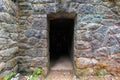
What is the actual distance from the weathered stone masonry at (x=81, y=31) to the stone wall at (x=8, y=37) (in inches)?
1.8

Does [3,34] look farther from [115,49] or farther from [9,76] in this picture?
[115,49]

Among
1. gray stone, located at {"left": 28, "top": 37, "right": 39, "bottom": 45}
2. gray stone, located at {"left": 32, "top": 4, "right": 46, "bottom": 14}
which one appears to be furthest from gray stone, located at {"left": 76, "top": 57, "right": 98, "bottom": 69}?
gray stone, located at {"left": 32, "top": 4, "right": 46, "bottom": 14}

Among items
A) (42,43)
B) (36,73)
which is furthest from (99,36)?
(36,73)

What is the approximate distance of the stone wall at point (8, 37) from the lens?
8.18ft

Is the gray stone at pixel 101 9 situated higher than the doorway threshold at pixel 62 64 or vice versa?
the gray stone at pixel 101 9

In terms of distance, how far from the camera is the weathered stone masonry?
9.98 feet

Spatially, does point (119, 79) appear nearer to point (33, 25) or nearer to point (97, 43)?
point (97, 43)

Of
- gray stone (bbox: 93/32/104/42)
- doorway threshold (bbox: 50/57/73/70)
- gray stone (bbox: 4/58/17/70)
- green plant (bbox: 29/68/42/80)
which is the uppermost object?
gray stone (bbox: 93/32/104/42)

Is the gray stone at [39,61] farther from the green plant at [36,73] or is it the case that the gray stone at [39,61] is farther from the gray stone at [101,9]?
the gray stone at [101,9]

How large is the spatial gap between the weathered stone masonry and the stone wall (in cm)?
5

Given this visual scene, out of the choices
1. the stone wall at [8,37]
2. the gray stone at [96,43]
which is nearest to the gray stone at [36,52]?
the stone wall at [8,37]

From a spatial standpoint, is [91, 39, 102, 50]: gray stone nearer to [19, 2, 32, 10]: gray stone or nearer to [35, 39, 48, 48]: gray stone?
[35, 39, 48, 48]: gray stone

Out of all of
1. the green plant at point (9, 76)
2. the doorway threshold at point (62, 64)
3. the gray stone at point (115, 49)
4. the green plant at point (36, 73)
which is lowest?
the doorway threshold at point (62, 64)

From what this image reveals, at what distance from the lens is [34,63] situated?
3.15 meters
